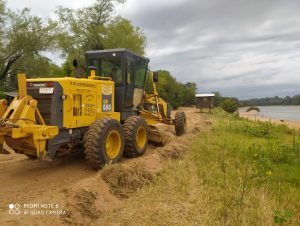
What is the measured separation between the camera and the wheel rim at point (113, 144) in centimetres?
845

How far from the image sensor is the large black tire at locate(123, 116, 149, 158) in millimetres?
9211

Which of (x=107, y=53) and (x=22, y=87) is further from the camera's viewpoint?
(x=107, y=53)

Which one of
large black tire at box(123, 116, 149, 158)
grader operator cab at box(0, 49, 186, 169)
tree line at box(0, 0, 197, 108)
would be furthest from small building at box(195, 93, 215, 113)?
large black tire at box(123, 116, 149, 158)

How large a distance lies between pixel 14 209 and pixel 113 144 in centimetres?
359

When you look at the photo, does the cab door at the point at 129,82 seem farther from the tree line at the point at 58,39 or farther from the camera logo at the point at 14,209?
the tree line at the point at 58,39

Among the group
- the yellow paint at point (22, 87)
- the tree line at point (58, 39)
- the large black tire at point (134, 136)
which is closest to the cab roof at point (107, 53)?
the large black tire at point (134, 136)

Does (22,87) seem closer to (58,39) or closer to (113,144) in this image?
A: (113,144)

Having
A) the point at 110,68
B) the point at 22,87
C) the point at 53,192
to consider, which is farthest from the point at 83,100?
the point at 53,192

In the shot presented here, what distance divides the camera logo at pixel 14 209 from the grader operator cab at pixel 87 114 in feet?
4.90

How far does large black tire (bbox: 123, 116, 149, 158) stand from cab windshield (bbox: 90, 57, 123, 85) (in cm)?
124

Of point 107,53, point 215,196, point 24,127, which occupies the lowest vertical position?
point 215,196

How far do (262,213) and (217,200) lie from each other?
0.79 metres

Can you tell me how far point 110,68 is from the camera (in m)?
10.2

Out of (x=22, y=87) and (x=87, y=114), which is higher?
(x=22, y=87)
